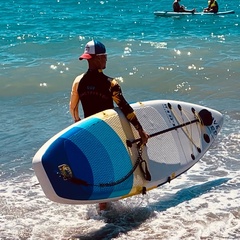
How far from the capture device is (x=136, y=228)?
211 inches

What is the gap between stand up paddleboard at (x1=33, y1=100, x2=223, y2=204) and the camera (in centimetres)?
509

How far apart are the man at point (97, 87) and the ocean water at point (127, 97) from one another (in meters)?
0.99

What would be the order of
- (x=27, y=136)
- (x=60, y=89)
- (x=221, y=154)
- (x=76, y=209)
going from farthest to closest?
(x=60, y=89) → (x=27, y=136) → (x=221, y=154) → (x=76, y=209)

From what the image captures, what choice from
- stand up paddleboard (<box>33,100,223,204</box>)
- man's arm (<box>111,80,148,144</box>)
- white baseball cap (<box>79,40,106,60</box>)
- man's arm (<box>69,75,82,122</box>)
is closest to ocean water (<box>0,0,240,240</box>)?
stand up paddleboard (<box>33,100,223,204</box>)

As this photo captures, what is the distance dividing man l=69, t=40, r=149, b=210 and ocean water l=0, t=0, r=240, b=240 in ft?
3.23

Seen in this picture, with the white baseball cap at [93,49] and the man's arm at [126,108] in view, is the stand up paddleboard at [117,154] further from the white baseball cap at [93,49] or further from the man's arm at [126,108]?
the white baseball cap at [93,49]

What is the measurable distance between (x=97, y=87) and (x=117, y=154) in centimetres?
70

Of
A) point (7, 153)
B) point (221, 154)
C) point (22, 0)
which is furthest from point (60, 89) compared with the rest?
point (22, 0)

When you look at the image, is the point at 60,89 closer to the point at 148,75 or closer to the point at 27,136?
the point at 148,75

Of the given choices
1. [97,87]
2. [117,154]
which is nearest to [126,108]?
[97,87]

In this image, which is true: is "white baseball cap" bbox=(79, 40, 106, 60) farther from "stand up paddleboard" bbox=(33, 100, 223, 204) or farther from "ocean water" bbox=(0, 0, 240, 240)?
"ocean water" bbox=(0, 0, 240, 240)

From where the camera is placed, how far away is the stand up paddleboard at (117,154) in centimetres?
509

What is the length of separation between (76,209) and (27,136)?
8.98 ft

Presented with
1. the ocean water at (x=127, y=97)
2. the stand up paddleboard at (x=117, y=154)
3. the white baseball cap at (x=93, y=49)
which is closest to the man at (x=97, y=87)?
the white baseball cap at (x=93, y=49)
